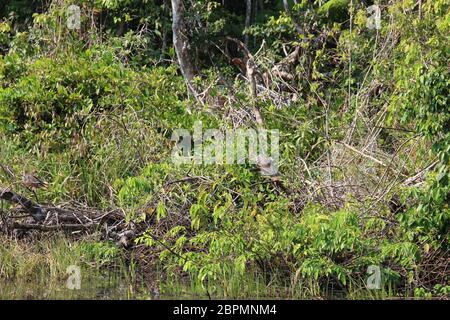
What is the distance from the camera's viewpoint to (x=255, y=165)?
791cm

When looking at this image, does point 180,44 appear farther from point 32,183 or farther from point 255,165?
point 255,165

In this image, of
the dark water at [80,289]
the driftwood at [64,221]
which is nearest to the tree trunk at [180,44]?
the driftwood at [64,221]

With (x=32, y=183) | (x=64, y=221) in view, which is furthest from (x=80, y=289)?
(x=32, y=183)

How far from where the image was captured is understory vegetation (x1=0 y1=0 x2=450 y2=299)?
721 cm

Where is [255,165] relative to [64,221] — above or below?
above

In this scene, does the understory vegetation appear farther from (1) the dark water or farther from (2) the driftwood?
(1) the dark water

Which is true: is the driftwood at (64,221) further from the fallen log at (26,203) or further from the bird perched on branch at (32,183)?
the bird perched on branch at (32,183)

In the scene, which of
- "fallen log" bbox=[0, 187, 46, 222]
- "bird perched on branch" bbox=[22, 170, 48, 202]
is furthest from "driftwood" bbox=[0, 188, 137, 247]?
"bird perched on branch" bbox=[22, 170, 48, 202]

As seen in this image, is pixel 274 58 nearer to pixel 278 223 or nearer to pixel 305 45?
pixel 305 45

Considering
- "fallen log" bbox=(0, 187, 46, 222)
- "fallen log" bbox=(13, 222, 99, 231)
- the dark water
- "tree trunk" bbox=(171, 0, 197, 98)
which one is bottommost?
the dark water

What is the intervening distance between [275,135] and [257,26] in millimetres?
4636

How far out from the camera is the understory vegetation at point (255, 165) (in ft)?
23.7

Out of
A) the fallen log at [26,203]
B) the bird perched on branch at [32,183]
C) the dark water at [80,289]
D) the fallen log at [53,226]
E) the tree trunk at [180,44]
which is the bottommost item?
the dark water at [80,289]
